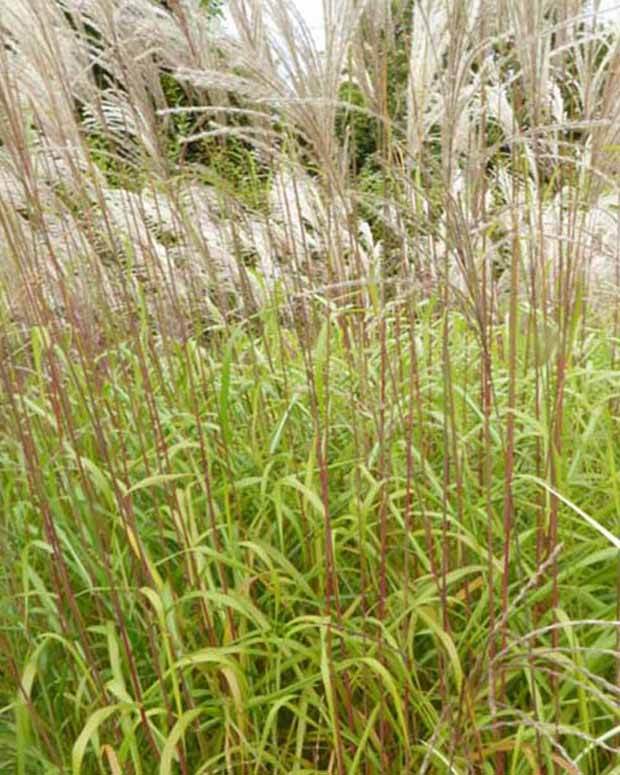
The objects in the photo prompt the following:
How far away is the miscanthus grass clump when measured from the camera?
1.71 m

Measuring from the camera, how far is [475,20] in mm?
1691

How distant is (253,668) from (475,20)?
130cm

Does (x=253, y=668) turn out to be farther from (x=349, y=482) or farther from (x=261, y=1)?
(x=261, y=1)

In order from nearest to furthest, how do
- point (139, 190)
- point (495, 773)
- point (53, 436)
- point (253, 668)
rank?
1. point (495, 773)
2. point (253, 668)
3. point (53, 436)
4. point (139, 190)

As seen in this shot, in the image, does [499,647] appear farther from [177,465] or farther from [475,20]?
[475,20]

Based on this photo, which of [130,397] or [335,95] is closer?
[335,95]

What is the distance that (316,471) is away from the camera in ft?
7.43

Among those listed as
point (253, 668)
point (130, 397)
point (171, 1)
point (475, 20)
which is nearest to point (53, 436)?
point (130, 397)

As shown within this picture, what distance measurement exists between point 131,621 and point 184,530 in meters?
0.28

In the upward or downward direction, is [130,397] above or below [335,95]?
below

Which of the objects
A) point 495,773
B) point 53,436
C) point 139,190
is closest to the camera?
point 495,773

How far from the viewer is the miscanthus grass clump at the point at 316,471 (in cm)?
171

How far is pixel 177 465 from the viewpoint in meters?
2.39

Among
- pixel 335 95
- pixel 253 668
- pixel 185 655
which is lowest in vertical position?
pixel 253 668
